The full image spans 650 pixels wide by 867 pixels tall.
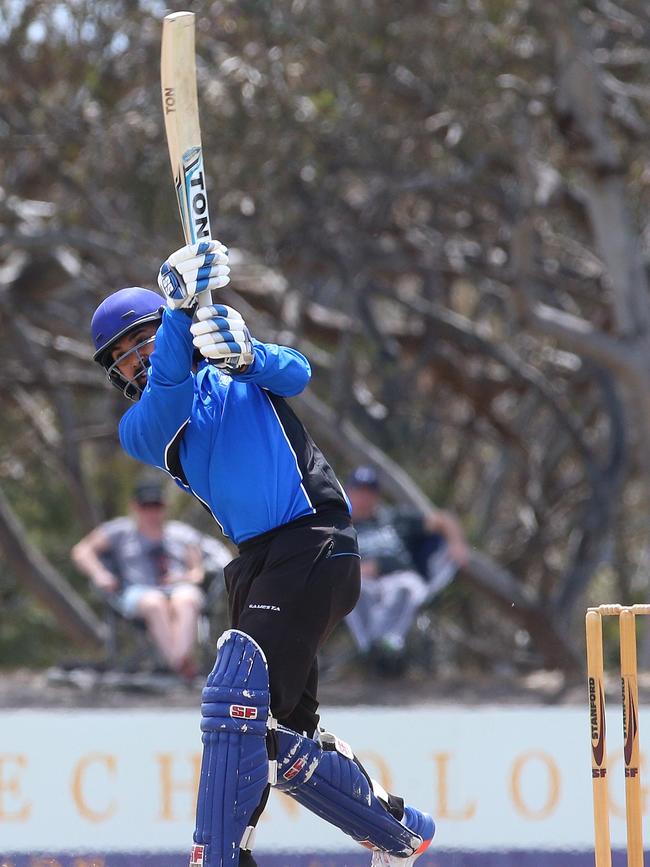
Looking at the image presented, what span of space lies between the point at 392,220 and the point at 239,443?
29.8 ft

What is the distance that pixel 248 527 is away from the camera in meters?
4.27

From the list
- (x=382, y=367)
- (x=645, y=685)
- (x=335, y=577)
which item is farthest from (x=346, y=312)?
(x=335, y=577)

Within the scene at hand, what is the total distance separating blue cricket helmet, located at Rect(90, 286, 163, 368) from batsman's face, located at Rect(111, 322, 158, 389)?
0.08ft

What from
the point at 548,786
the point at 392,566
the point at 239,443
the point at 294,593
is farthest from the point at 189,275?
the point at 392,566

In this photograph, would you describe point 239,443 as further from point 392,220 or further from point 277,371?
point 392,220

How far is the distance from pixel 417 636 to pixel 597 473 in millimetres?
4978

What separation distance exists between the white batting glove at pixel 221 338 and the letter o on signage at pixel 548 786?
2536 mm

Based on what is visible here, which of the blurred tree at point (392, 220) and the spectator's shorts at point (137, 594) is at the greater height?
the blurred tree at point (392, 220)

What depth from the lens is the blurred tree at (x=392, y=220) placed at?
409 inches

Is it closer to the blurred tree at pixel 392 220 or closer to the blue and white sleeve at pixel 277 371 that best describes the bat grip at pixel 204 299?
the blue and white sleeve at pixel 277 371

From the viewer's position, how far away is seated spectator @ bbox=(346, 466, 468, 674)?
381 inches

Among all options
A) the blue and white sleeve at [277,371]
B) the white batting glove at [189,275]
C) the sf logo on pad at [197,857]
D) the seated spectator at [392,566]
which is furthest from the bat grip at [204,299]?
the seated spectator at [392,566]

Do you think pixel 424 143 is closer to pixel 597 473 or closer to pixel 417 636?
pixel 417 636

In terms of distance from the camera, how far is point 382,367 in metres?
13.6
